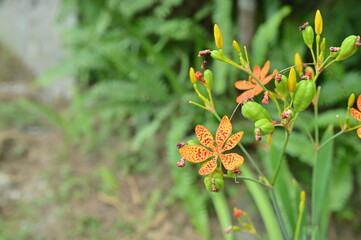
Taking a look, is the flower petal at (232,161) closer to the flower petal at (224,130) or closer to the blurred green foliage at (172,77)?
the flower petal at (224,130)

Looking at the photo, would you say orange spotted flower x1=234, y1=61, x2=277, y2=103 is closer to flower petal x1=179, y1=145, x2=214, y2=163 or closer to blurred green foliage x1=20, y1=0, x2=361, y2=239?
flower petal x1=179, y1=145, x2=214, y2=163

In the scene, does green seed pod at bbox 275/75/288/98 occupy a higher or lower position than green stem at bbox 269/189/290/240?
higher

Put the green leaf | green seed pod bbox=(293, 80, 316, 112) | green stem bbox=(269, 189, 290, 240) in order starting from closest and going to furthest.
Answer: green seed pod bbox=(293, 80, 316, 112), green stem bbox=(269, 189, 290, 240), the green leaf

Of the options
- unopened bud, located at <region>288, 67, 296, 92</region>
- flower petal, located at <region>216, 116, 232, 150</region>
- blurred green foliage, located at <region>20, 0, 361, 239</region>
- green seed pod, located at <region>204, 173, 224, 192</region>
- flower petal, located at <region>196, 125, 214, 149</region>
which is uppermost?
blurred green foliage, located at <region>20, 0, 361, 239</region>

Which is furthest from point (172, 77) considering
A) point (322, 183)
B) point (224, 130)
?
point (224, 130)

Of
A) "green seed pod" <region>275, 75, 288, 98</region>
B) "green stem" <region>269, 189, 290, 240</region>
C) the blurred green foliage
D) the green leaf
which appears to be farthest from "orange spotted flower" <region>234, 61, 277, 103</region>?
the blurred green foliage

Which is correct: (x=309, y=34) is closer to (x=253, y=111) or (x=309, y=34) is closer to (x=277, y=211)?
(x=253, y=111)
